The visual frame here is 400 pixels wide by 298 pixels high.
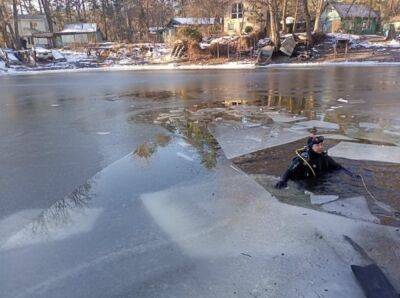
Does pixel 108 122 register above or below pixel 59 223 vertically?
below

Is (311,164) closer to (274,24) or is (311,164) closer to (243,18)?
(274,24)

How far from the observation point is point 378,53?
1300 inches

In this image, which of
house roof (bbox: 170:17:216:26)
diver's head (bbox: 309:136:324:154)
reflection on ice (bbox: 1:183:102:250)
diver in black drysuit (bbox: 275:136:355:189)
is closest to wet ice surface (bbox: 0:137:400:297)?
reflection on ice (bbox: 1:183:102:250)

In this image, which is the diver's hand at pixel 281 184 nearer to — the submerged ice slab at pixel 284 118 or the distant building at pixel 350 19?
the submerged ice slab at pixel 284 118

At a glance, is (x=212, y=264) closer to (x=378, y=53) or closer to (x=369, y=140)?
(x=369, y=140)

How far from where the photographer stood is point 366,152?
629 cm

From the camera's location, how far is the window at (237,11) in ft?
159

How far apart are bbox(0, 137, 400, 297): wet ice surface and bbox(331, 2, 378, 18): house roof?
5438 centimetres

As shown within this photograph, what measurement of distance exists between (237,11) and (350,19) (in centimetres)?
1554

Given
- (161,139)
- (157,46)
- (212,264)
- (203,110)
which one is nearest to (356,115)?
(203,110)

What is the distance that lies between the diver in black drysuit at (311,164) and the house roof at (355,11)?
52.8 meters

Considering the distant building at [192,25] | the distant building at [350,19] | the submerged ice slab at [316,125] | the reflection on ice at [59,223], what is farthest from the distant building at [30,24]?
the reflection on ice at [59,223]

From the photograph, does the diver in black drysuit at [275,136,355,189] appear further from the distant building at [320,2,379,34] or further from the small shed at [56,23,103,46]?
the small shed at [56,23,103,46]

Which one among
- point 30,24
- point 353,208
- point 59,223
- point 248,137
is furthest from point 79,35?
point 353,208
